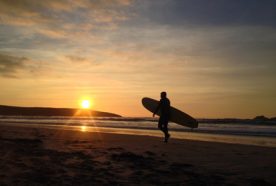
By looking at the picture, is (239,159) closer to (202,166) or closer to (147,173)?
(202,166)

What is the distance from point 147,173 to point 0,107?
544ft

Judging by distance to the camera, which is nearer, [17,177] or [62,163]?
[17,177]

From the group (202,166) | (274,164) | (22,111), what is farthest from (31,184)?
(22,111)

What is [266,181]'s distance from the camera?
6.84m

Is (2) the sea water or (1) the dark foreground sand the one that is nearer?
(1) the dark foreground sand

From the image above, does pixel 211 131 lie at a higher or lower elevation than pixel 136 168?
higher

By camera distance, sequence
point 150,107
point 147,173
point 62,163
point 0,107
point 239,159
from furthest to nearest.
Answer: point 0,107
point 150,107
point 239,159
point 62,163
point 147,173

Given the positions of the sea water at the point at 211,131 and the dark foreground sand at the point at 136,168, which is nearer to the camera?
the dark foreground sand at the point at 136,168

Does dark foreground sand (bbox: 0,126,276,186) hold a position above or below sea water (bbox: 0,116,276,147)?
below

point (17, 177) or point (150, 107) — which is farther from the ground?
point (150, 107)

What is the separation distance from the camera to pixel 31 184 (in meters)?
6.17

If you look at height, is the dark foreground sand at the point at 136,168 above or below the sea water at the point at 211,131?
below

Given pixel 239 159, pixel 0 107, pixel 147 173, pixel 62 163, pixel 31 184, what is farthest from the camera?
pixel 0 107

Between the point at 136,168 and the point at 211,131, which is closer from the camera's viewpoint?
the point at 136,168
